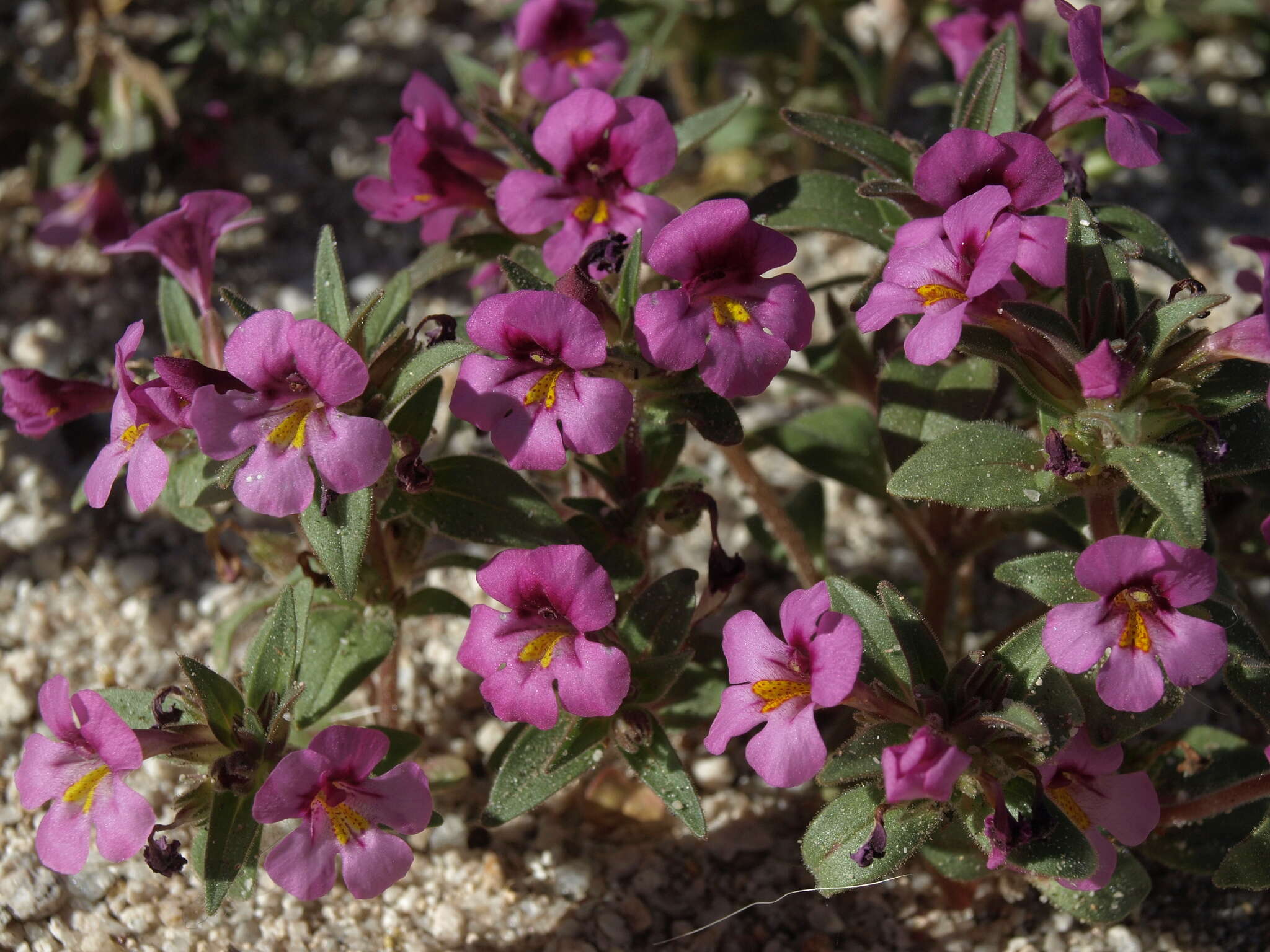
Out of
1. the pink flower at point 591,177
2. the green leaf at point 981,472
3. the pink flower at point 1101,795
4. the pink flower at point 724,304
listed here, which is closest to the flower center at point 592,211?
the pink flower at point 591,177

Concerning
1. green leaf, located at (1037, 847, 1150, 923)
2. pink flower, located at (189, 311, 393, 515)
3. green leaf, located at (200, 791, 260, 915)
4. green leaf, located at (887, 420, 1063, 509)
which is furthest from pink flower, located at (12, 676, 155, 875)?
green leaf, located at (1037, 847, 1150, 923)

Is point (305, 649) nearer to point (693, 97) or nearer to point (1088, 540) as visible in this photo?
point (1088, 540)

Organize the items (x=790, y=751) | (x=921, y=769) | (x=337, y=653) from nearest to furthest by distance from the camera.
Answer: (x=921, y=769) → (x=790, y=751) → (x=337, y=653)

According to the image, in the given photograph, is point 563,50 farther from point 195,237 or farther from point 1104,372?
point 1104,372

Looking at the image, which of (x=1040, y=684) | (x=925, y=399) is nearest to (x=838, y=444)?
(x=925, y=399)

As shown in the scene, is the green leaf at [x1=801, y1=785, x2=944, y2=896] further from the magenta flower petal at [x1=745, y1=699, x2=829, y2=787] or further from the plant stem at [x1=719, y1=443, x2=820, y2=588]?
the plant stem at [x1=719, y1=443, x2=820, y2=588]

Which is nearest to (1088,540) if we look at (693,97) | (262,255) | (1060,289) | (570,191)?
(1060,289)
